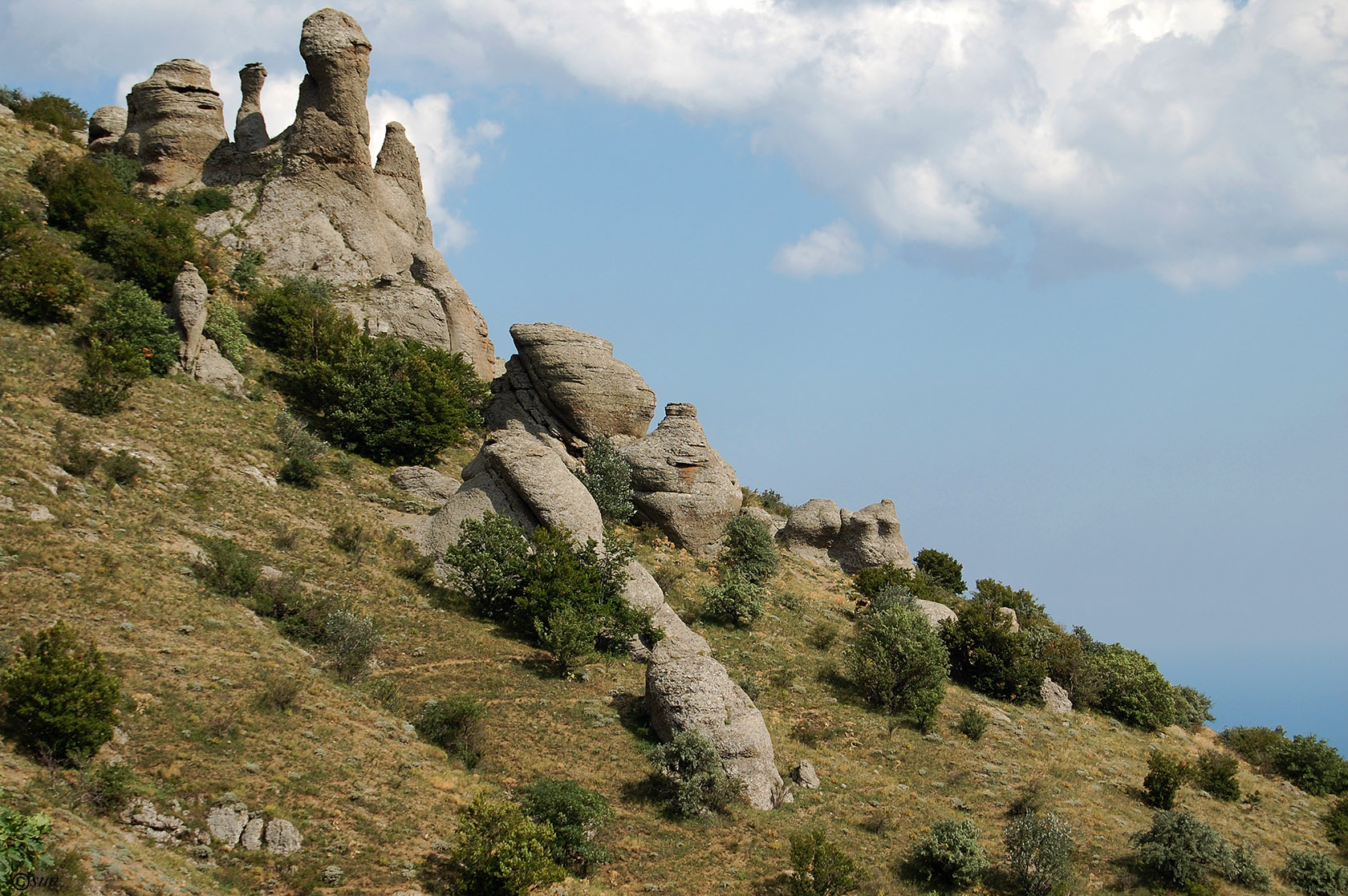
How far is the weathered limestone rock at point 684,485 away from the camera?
35.9 m

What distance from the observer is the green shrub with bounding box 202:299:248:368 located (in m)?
32.8

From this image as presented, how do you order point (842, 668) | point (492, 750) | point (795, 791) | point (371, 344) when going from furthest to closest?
point (371, 344) < point (842, 668) < point (795, 791) < point (492, 750)

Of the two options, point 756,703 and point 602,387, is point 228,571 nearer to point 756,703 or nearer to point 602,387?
point 756,703

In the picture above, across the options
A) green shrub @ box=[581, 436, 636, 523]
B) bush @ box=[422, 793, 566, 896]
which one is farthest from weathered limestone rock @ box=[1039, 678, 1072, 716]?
bush @ box=[422, 793, 566, 896]

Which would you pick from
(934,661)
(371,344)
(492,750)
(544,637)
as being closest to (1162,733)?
(934,661)

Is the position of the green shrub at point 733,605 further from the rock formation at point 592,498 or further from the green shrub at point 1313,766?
the green shrub at point 1313,766

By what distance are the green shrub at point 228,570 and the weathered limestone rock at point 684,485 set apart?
17090 mm

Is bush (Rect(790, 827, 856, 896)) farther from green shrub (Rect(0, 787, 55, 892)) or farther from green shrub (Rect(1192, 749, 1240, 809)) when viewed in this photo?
green shrub (Rect(1192, 749, 1240, 809))

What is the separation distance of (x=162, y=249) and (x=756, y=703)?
26793mm

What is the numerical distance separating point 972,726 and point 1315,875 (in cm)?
818

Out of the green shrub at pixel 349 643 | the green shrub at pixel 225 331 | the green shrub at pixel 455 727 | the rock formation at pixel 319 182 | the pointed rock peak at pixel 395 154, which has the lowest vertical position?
the green shrub at pixel 455 727

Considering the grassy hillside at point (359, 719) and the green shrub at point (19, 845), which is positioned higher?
the grassy hillside at point (359, 719)

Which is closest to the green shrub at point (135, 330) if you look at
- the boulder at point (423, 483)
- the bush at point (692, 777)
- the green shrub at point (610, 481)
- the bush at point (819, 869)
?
the boulder at point (423, 483)

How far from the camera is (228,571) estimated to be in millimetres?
21047
